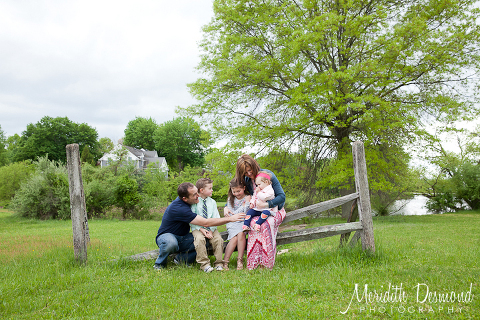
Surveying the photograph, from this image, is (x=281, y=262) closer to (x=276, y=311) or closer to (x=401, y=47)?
(x=276, y=311)

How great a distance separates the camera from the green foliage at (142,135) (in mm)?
58281

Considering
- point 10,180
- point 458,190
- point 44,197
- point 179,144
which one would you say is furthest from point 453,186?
point 179,144

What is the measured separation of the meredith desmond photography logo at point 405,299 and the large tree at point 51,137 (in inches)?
1789

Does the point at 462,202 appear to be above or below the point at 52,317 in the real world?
below

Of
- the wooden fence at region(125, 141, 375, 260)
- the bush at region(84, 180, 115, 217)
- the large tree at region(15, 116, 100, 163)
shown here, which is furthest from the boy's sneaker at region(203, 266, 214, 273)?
the large tree at region(15, 116, 100, 163)

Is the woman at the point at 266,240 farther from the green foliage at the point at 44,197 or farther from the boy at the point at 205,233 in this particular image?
the green foliage at the point at 44,197

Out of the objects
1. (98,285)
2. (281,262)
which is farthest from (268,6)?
(98,285)

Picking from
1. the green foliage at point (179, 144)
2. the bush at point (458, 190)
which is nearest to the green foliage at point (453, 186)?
the bush at point (458, 190)

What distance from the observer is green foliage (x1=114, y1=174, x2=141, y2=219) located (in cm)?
1900

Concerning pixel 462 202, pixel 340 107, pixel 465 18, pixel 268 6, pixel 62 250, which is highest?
pixel 268 6

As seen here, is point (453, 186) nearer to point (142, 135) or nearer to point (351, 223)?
point (351, 223)

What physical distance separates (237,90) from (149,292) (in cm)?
1106

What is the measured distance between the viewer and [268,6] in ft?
44.4

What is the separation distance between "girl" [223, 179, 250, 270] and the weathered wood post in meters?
2.45
